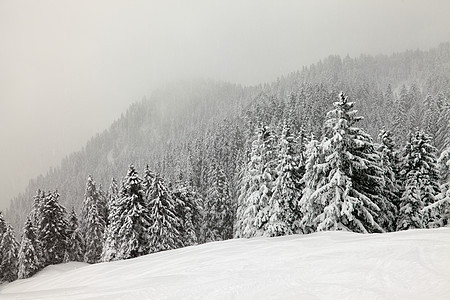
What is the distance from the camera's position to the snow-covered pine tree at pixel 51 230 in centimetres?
4184

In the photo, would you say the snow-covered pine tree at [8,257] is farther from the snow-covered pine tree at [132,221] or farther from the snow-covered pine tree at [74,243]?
the snow-covered pine tree at [132,221]

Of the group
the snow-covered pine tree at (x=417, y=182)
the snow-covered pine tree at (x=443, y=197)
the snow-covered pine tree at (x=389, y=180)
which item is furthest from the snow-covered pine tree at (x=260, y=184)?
the snow-covered pine tree at (x=443, y=197)

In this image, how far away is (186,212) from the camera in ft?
131

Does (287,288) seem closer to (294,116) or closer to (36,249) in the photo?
(36,249)

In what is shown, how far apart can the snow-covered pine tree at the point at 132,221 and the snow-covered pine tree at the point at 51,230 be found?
1679cm

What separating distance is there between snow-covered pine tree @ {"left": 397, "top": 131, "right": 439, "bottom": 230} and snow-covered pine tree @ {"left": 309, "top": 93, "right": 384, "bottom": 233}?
21.0 feet

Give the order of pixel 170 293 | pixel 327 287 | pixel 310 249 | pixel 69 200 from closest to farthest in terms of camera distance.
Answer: pixel 327 287 < pixel 170 293 < pixel 310 249 < pixel 69 200

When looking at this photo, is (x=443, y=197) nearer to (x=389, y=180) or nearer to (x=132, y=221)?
(x=389, y=180)

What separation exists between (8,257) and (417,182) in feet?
183

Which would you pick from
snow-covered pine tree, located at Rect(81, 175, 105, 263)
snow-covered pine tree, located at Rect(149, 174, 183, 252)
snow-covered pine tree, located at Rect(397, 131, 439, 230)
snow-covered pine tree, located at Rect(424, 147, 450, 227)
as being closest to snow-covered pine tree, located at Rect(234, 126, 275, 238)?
snow-covered pine tree, located at Rect(149, 174, 183, 252)

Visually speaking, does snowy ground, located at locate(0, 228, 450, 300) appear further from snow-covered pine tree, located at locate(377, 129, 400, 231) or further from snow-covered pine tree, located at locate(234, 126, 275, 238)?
snow-covered pine tree, located at locate(234, 126, 275, 238)

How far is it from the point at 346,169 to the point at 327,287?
48.7 feet

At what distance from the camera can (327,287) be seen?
5566 mm

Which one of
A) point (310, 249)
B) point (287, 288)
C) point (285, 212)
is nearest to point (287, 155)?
point (285, 212)
